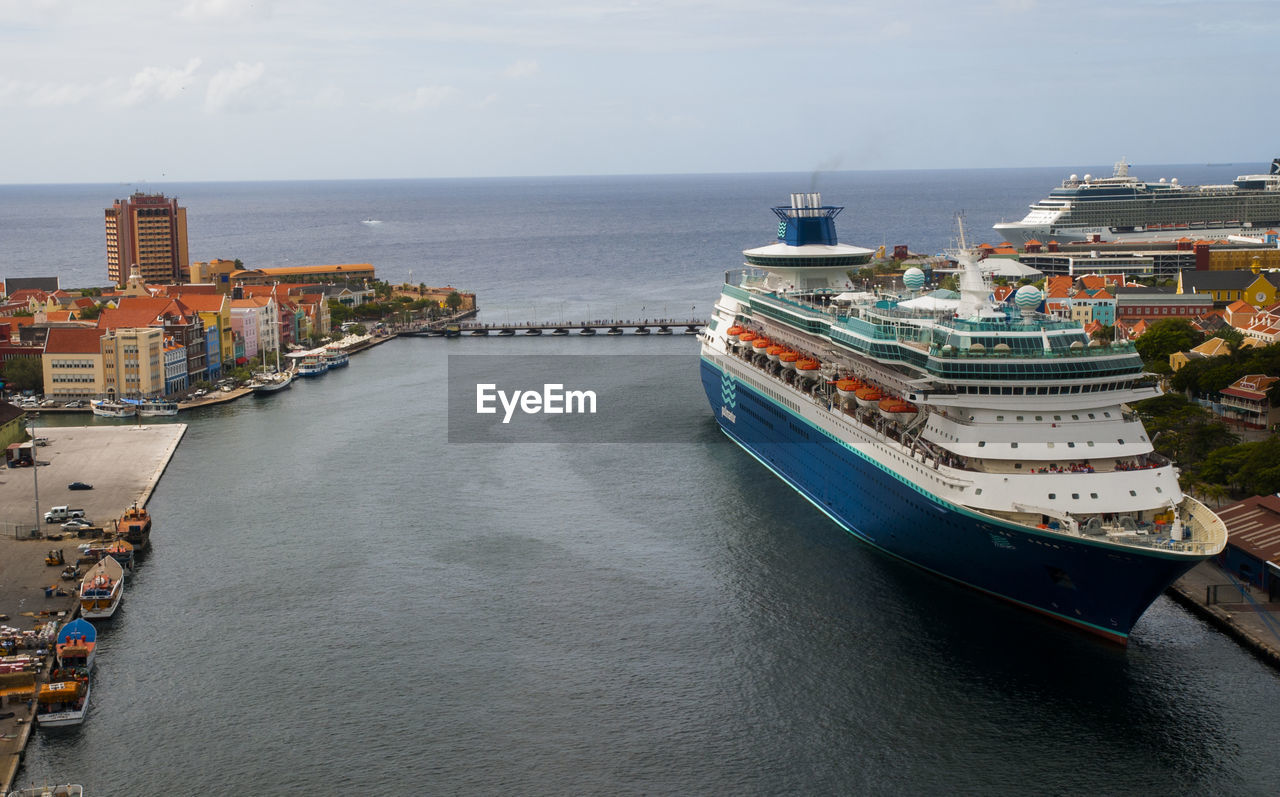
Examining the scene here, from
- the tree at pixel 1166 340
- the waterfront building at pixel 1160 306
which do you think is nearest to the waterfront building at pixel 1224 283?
the waterfront building at pixel 1160 306

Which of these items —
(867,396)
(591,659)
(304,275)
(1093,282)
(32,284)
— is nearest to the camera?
(591,659)

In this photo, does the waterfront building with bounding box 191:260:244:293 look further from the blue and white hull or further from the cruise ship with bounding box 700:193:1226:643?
the cruise ship with bounding box 700:193:1226:643

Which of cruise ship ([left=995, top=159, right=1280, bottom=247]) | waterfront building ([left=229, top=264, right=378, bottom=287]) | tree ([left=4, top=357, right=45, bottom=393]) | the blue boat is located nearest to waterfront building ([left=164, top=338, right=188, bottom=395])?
tree ([left=4, top=357, right=45, bottom=393])

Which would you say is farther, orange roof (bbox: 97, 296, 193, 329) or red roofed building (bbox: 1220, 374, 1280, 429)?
orange roof (bbox: 97, 296, 193, 329)

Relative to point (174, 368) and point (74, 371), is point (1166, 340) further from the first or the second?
point (74, 371)

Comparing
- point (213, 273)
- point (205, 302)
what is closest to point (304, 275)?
point (213, 273)

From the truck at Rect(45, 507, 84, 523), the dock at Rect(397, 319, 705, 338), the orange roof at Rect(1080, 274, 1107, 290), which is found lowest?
the truck at Rect(45, 507, 84, 523)

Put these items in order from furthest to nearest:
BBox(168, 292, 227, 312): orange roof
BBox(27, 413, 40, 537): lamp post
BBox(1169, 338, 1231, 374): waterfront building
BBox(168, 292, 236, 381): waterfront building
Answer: BBox(168, 292, 227, 312): orange roof
BBox(168, 292, 236, 381): waterfront building
BBox(1169, 338, 1231, 374): waterfront building
BBox(27, 413, 40, 537): lamp post
